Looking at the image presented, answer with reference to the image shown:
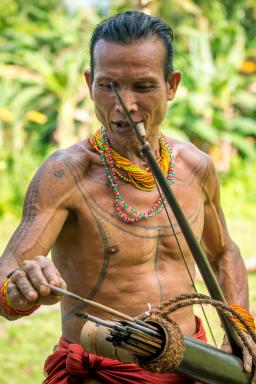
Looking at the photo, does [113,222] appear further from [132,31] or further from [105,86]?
[132,31]

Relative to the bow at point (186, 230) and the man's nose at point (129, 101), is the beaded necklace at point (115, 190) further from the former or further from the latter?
the bow at point (186, 230)

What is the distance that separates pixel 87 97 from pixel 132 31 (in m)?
9.61

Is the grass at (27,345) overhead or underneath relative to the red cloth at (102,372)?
underneath

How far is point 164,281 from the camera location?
307cm

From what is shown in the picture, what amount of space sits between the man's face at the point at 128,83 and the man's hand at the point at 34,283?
870 millimetres

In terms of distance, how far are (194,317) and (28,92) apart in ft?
32.0

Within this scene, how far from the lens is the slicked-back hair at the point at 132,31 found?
2898 millimetres

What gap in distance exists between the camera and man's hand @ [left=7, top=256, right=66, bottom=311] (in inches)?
79.1

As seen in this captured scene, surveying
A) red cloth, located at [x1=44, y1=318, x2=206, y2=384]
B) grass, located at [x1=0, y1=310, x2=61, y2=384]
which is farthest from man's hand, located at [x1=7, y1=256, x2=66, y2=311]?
grass, located at [x1=0, y1=310, x2=61, y2=384]

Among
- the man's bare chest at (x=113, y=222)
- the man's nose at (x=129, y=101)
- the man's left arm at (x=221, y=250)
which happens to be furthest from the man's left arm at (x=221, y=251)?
the man's nose at (x=129, y=101)


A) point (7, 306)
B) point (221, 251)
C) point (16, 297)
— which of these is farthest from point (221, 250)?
point (16, 297)

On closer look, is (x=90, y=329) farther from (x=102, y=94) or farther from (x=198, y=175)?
(x=198, y=175)

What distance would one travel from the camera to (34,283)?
204 cm

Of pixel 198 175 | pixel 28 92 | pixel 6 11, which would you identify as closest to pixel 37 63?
pixel 28 92
